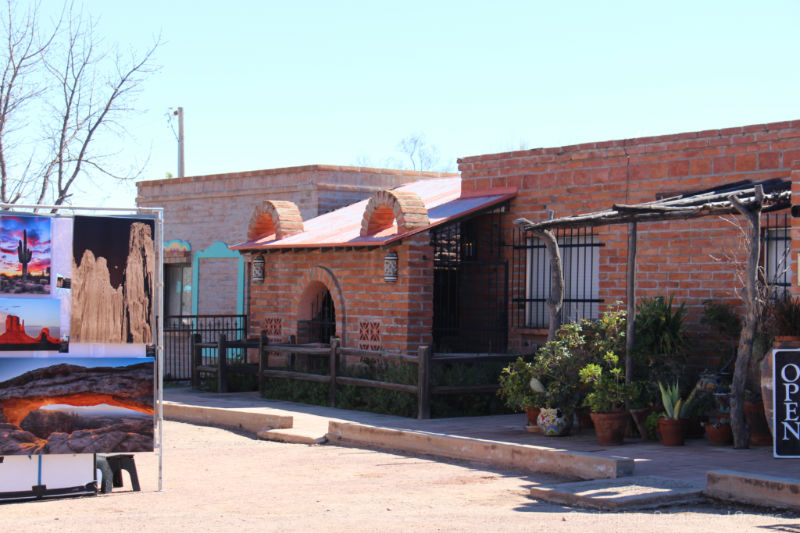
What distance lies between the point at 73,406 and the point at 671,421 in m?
5.92

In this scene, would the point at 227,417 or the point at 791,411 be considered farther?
the point at 227,417

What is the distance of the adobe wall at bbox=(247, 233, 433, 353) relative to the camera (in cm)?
1528

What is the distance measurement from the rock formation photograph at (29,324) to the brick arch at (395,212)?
275 inches

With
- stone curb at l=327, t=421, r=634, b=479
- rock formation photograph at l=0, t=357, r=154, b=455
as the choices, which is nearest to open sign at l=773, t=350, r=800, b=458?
stone curb at l=327, t=421, r=634, b=479

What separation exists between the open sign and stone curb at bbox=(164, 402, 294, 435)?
21.8ft

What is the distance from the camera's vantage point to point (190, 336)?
21047mm

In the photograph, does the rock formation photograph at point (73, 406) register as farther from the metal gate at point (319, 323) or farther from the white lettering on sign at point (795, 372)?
the metal gate at point (319, 323)

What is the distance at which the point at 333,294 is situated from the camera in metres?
16.9

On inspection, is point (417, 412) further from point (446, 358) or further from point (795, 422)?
point (795, 422)

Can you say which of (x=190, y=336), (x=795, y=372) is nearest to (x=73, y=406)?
(x=795, y=372)

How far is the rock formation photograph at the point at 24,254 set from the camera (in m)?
8.70

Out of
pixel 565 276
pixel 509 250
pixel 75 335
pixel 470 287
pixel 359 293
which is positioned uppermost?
pixel 509 250

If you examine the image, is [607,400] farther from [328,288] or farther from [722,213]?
[328,288]

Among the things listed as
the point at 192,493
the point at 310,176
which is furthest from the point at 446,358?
the point at 310,176
